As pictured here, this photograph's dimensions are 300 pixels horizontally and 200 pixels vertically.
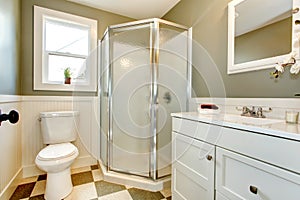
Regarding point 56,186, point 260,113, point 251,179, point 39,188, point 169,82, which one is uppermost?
point 169,82

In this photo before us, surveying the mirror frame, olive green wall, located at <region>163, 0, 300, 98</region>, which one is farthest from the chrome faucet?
the mirror frame

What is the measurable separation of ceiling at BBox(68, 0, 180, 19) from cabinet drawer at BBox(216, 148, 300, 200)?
2.08 metres

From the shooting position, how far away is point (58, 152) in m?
1.59

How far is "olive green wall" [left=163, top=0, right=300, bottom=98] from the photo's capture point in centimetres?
115

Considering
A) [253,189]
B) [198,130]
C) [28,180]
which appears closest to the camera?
[253,189]

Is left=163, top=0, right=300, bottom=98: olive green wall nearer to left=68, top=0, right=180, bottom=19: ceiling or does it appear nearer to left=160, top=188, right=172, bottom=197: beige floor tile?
left=68, top=0, right=180, bottom=19: ceiling

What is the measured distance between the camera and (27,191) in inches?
65.8

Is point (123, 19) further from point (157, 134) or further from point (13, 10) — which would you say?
point (157, 134)

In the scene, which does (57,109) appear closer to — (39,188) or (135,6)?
(39,188)

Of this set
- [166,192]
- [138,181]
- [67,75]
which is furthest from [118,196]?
[67,75]

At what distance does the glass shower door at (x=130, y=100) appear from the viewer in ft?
6.76

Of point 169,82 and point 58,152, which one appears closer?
point 58,152

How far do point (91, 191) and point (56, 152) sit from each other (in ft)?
1.78

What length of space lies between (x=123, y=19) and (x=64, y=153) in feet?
6.90
